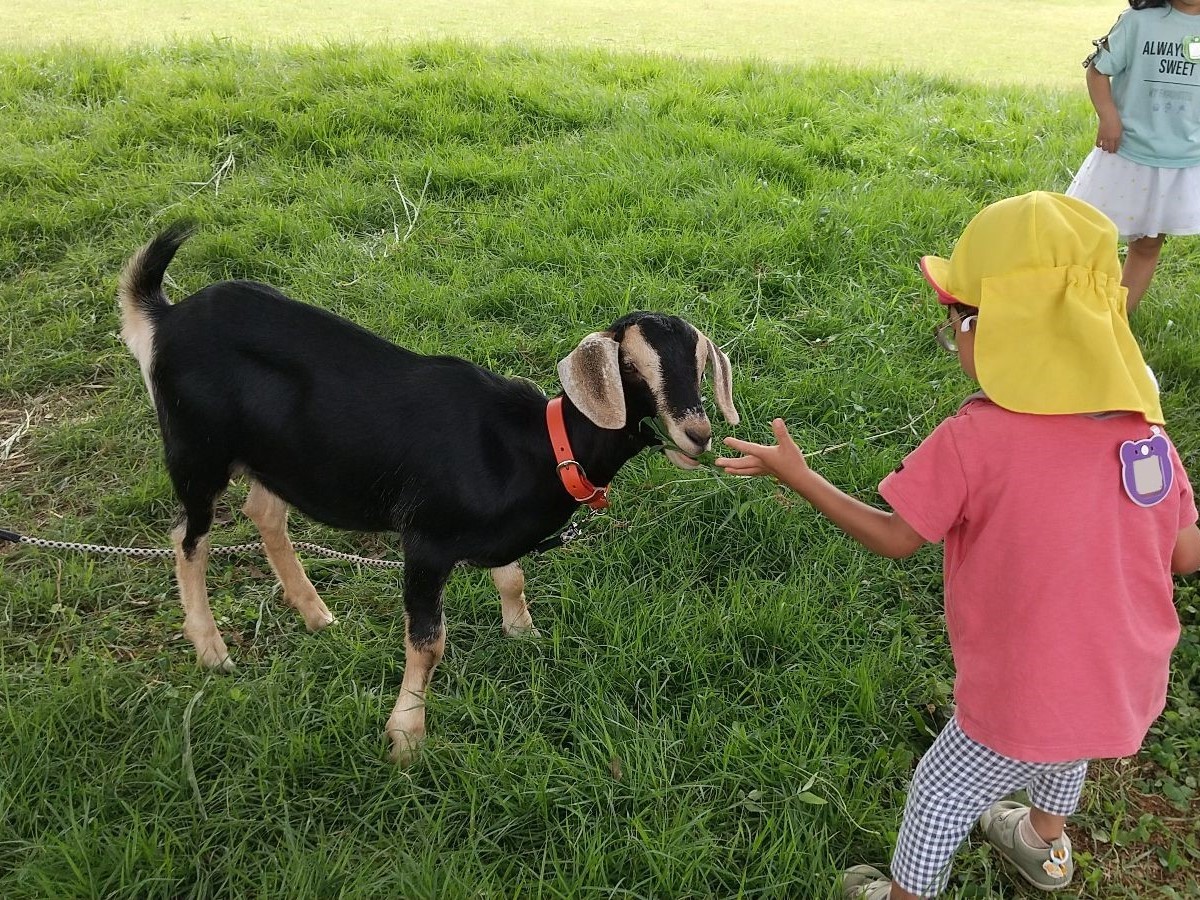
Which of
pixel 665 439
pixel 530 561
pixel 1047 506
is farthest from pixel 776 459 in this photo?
pixel 530 561

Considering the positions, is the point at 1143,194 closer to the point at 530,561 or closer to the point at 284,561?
the point at 530,561

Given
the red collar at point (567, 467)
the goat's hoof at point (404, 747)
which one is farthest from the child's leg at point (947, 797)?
the goat's hoof at point (404, 747)

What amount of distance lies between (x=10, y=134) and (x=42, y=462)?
3449 mm

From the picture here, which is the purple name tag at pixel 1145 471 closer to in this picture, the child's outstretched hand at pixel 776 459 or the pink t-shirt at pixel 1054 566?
the pink t-shirt at pixel 1054 566

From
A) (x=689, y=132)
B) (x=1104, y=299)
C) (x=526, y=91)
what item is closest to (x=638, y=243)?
(x=689, y=132)

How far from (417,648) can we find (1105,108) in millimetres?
3972

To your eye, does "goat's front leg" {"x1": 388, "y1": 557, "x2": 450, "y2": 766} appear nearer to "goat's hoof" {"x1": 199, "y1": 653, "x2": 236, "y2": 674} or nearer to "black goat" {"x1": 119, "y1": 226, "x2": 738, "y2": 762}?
"black goat" {"x1": 119, "y1": 226, "x2": 738, "y2": 762}

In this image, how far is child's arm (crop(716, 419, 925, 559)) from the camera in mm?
2021

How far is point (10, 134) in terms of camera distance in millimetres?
6070

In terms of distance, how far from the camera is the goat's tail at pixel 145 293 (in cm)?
296

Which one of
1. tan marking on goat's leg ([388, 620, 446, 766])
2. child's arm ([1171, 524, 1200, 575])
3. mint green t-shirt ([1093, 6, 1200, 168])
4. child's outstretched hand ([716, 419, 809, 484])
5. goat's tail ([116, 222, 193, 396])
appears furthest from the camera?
mint green t-shirt ([1093, 6, 1200, 168])

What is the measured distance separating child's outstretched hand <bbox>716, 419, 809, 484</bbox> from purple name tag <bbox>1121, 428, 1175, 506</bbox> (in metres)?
0.64

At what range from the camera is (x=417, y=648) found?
2.75 meters

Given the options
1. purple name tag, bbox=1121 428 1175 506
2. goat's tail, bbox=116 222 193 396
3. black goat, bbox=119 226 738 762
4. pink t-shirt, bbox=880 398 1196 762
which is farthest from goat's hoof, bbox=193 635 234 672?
purple name tag, bbox=1121 428 1175 506
